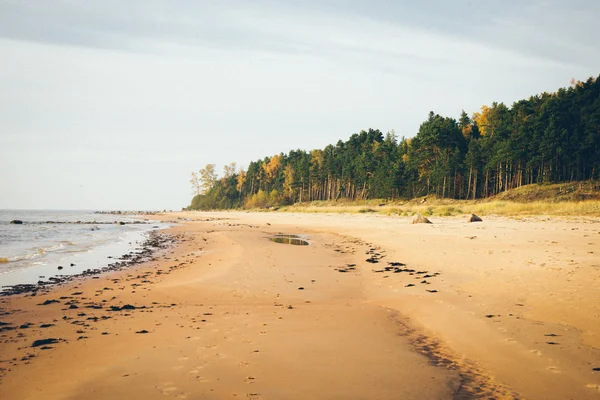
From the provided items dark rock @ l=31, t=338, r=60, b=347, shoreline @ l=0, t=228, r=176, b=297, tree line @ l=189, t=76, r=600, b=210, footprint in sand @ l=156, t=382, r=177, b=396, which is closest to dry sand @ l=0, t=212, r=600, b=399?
footprint in sand @ l=156, t=382, r=177, b=396

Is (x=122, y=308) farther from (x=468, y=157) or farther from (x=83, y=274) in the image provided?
(x=468, y=157)

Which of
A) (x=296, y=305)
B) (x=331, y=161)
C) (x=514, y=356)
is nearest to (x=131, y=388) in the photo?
(x=296, y=305)

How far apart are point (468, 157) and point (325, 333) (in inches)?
2524

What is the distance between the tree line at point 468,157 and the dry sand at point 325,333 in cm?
5115

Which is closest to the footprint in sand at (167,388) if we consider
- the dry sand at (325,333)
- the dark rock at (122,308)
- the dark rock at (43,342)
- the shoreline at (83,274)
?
the dry sand at (325,333)

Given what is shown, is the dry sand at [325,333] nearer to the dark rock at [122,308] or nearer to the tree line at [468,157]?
the dark rock at [122,308]

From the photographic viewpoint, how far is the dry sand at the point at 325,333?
15.3 ft

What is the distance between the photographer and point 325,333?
6.83m

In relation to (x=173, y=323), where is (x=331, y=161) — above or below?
above

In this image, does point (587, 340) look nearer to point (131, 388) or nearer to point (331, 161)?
point (131, 388)

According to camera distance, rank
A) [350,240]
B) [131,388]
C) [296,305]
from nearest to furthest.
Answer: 1. [131,388]
2. [296,305]
3. [350,240]

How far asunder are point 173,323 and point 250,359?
2.74 meters

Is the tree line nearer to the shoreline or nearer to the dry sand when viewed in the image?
the dry sand

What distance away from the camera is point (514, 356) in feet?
17.9
